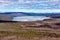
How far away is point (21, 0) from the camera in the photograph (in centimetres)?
104

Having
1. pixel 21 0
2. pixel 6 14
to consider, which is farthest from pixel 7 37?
pixel 21 0

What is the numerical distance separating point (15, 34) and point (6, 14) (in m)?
0.18

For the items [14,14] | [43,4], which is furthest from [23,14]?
[43,4]

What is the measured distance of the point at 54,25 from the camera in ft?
3.32

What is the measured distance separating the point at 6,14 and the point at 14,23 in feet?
0.32

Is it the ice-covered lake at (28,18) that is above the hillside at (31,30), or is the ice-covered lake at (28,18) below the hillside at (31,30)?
above

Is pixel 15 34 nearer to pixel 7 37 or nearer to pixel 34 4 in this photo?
pixel 7 37

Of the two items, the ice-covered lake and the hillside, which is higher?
the ice-covered lake

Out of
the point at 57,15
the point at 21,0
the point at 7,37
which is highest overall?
the point at 21,0

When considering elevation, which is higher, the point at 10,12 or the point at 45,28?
the point at 10,12

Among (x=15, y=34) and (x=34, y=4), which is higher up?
(x=34, y=4)

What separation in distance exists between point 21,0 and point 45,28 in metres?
0.28

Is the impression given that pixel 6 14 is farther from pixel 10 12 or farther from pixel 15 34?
Result: pixel 15 34

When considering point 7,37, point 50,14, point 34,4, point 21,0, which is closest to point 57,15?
point 50,14
